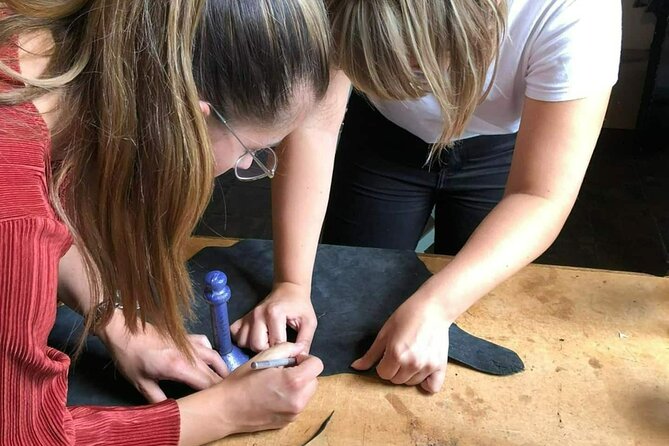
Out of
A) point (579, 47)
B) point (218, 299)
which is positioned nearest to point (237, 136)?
point (218, 299)

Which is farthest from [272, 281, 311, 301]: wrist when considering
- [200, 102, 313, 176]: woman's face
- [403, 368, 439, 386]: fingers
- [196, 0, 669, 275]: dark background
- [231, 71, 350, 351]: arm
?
[196, 0, 669, 275]: dark background

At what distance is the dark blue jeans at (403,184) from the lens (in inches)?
47.6

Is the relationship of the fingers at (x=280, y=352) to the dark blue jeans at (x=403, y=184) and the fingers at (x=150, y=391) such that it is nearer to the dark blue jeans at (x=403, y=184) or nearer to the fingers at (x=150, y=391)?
the fingers at (x=150, y=391)

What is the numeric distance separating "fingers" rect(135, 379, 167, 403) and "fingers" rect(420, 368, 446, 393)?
1.10ft

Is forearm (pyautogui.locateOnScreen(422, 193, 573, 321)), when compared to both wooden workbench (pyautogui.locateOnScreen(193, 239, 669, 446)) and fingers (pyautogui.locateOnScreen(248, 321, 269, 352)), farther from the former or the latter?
fingers (pyautogui.locateOnScreen(248, 321, 269, 352))

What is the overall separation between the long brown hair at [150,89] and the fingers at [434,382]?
1.26ft

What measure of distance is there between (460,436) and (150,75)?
1.77ft

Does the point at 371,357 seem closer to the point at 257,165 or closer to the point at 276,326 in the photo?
the point at 276,326

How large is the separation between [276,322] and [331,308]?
10cm

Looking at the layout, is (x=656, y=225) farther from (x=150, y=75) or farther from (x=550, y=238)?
(x=150, y=75)

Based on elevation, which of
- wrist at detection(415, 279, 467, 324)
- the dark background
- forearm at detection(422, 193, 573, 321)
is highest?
forearm at detection(422, 193, 573, 321)

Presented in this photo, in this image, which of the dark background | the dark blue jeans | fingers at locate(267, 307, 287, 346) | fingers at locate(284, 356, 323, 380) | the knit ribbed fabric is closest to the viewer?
the knit ribbed fabric

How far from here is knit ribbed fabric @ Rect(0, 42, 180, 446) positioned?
1.79 ft

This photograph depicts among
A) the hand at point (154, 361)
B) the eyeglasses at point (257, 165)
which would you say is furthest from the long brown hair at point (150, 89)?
the hand at point (154, 361)
